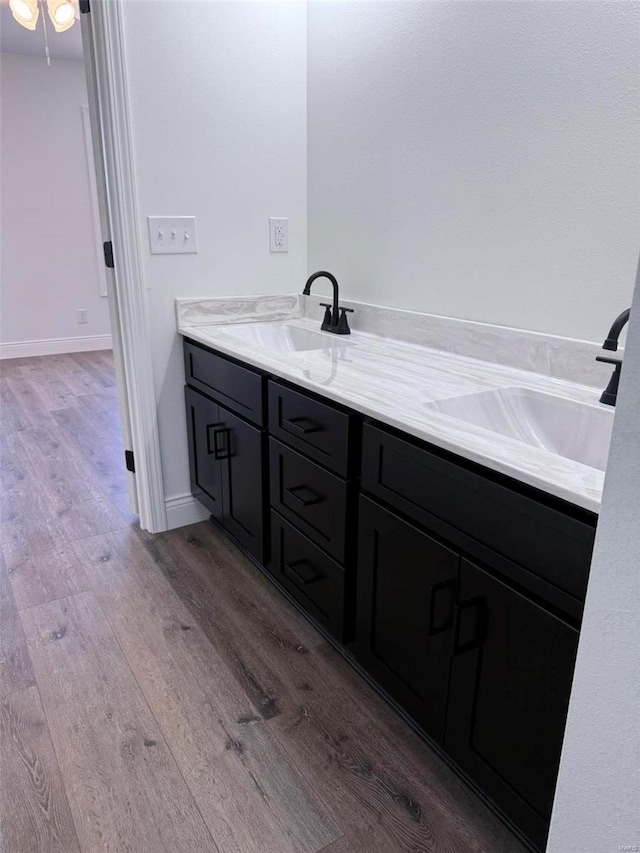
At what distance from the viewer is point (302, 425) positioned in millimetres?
1595

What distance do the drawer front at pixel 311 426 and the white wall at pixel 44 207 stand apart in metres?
4.46

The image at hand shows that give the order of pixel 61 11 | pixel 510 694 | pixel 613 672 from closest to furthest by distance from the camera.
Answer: pixel 613 672
pixel 510 694
pixel 61 11

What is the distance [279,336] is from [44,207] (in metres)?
3.97

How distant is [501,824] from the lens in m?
1.24

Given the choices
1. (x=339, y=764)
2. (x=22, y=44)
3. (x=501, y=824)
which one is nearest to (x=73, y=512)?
(x=339, y=764)

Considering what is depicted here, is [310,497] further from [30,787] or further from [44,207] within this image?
[44,207]

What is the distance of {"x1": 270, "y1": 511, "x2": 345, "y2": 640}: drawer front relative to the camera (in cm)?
157

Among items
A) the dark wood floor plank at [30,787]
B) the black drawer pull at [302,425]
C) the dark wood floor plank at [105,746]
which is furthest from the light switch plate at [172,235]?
the dark wood floor plank at [30,787]

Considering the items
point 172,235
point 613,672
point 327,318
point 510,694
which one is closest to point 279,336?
point 327,318

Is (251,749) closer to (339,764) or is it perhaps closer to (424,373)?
(339,764)

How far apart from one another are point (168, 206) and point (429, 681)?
1789 mm

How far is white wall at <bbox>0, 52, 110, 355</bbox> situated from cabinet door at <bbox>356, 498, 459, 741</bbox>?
4.94 meters

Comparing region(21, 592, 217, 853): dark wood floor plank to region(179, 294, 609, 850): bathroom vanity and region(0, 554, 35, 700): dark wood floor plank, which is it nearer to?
region(0, 554, 35, 700): dark wood floor plank

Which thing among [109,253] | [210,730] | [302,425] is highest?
[109,253]
